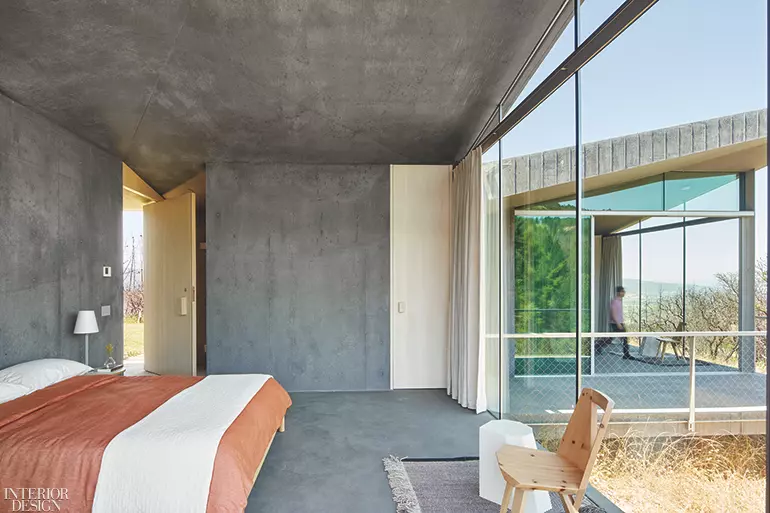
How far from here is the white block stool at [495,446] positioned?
8.11 ft

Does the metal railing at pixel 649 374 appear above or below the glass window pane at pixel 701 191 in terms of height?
below

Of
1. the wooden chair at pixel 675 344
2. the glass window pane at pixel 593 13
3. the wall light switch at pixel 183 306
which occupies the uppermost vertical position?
the glass window pane at pixel 593 13

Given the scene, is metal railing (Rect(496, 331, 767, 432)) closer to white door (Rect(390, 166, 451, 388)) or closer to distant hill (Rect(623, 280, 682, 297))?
distant hill (Rect(623, 280, 682, 297))

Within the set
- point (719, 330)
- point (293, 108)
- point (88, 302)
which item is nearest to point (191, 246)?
point (88, 302)

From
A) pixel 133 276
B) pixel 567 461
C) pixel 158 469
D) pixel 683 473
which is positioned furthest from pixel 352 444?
pixel 133 276

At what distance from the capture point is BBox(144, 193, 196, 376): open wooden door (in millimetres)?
5812

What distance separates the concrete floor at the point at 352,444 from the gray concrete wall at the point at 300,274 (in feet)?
1.46

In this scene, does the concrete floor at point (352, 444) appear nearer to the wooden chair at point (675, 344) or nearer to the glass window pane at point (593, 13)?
the wooden chair at point (675, 344)

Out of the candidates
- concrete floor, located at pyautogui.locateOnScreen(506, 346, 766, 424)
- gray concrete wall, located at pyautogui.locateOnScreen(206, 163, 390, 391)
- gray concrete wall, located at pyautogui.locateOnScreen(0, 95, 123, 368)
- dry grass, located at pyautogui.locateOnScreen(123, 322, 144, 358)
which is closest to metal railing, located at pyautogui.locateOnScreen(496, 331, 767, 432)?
concrete floor, located at pyautogui.locateOnScreen(506, 346, 766, 424)

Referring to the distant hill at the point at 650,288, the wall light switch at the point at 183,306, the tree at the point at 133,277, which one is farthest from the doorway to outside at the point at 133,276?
the distant hill at the point at 650,288

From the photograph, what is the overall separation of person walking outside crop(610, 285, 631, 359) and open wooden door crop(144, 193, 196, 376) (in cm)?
489

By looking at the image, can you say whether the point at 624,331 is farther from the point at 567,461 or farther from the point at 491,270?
the point at 491,270

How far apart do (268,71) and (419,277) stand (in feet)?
8.96

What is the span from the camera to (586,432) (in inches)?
84.3
